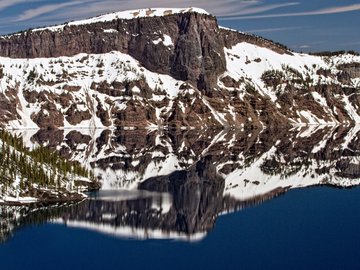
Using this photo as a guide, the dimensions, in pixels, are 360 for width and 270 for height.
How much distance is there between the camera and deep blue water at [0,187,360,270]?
8331cm

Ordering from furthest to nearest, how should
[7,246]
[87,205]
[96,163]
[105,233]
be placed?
[96,163] → [87,205] → [105,233] → [7,246]

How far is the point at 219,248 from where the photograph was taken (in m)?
90.9

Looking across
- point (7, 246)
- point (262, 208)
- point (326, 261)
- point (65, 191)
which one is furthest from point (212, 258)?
point (65, 191)

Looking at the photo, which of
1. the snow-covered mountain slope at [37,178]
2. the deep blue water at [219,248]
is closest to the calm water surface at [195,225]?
the deep blue water at [219,248]

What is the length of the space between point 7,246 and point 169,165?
314 ft

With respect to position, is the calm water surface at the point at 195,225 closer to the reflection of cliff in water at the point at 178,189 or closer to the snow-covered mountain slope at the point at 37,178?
the reflection of cliff in water at the point at 178,189

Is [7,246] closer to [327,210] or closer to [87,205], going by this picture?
[87,205]

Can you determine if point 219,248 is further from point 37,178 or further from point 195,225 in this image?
point 37,178

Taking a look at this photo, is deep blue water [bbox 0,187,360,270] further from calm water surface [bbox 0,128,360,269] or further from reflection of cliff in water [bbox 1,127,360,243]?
reflection of cliff in water [bbox 1,127,360,243]

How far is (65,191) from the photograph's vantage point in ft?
403

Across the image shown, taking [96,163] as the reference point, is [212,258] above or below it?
below

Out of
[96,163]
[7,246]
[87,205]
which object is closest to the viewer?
[7,246]

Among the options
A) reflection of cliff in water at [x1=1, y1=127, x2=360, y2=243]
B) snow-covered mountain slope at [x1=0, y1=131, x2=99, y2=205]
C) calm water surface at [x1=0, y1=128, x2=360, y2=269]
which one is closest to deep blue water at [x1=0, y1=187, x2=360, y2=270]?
calm water surface at [x1=0, y1=128, x2=360, y2=269]

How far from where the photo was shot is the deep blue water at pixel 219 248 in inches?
3280
